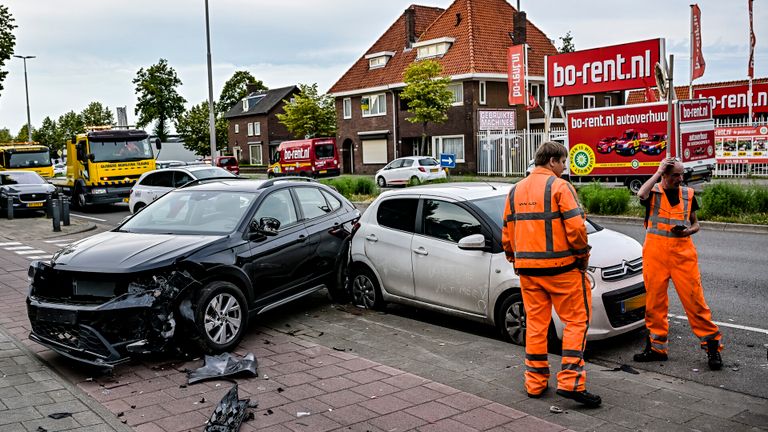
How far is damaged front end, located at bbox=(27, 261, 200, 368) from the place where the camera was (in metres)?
5.70

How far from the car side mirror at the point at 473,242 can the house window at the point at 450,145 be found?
113ft

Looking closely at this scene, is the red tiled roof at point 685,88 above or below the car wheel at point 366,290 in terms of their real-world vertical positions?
above

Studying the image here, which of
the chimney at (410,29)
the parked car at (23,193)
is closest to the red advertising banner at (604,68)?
the chimney at (410,29)

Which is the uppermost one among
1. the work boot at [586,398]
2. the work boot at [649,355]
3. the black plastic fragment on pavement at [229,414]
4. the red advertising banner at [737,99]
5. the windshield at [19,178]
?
the red advertising banner at [737,99]

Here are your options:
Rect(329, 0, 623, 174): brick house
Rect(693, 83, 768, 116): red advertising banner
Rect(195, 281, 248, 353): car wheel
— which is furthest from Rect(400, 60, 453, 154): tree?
Rect(195, 281, 248, 353): car wheel

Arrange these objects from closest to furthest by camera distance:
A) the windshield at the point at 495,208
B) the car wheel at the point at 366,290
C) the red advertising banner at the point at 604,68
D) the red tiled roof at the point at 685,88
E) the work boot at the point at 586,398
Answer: the work boot at the point at 586,398, the windshield at the point at 495,208, the car wheel at the point at 366,290, the red advertising banner at the point at 604,68, the red tiled roof at the point at 685,88

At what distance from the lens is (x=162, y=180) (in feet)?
61.6

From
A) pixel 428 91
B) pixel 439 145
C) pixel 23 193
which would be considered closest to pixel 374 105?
pixel 439 145

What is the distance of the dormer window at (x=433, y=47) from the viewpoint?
4413 centimetres

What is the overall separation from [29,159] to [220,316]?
2645 cm

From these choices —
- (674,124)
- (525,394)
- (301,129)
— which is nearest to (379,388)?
(525,394)

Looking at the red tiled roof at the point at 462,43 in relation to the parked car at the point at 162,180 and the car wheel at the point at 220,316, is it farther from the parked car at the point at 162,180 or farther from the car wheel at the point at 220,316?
the car wheel at the point at 220,316

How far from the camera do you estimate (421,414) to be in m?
4.73

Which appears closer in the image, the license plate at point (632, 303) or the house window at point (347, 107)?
the license plate at point (632, 303)
